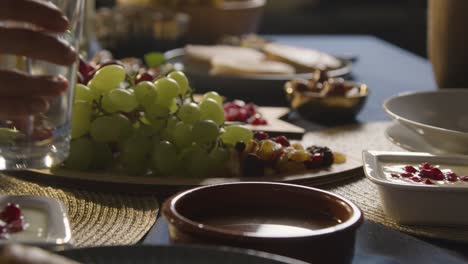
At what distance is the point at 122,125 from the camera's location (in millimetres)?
932

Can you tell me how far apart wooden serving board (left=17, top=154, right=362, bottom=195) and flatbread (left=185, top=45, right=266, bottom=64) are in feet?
2.70

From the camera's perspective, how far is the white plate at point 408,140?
99 centimetres

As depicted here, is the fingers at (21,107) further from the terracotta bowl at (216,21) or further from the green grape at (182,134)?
the terracotta bowl at (216,21)

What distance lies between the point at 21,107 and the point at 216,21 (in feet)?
5.04

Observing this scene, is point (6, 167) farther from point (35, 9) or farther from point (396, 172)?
point (396, 172)

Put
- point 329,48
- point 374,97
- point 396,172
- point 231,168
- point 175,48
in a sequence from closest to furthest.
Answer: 1. point 396,172
2. point 231,168
3. point 374,97
4. point 175,48
5. point 329,48

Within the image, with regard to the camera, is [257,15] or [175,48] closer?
[175,48]

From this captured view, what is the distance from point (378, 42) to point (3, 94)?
1.74m

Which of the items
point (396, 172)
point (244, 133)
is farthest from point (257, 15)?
point (396, 172)

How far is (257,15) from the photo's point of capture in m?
2.25

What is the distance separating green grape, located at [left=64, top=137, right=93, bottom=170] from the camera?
923 mm

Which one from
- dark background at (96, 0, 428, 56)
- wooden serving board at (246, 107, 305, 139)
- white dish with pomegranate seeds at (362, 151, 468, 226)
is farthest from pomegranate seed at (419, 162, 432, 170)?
dark background at (96, 0, 428, 56)

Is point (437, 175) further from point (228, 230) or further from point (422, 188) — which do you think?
point (228, 230)

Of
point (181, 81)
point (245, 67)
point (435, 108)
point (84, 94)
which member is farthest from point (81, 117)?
point (245, 67)
